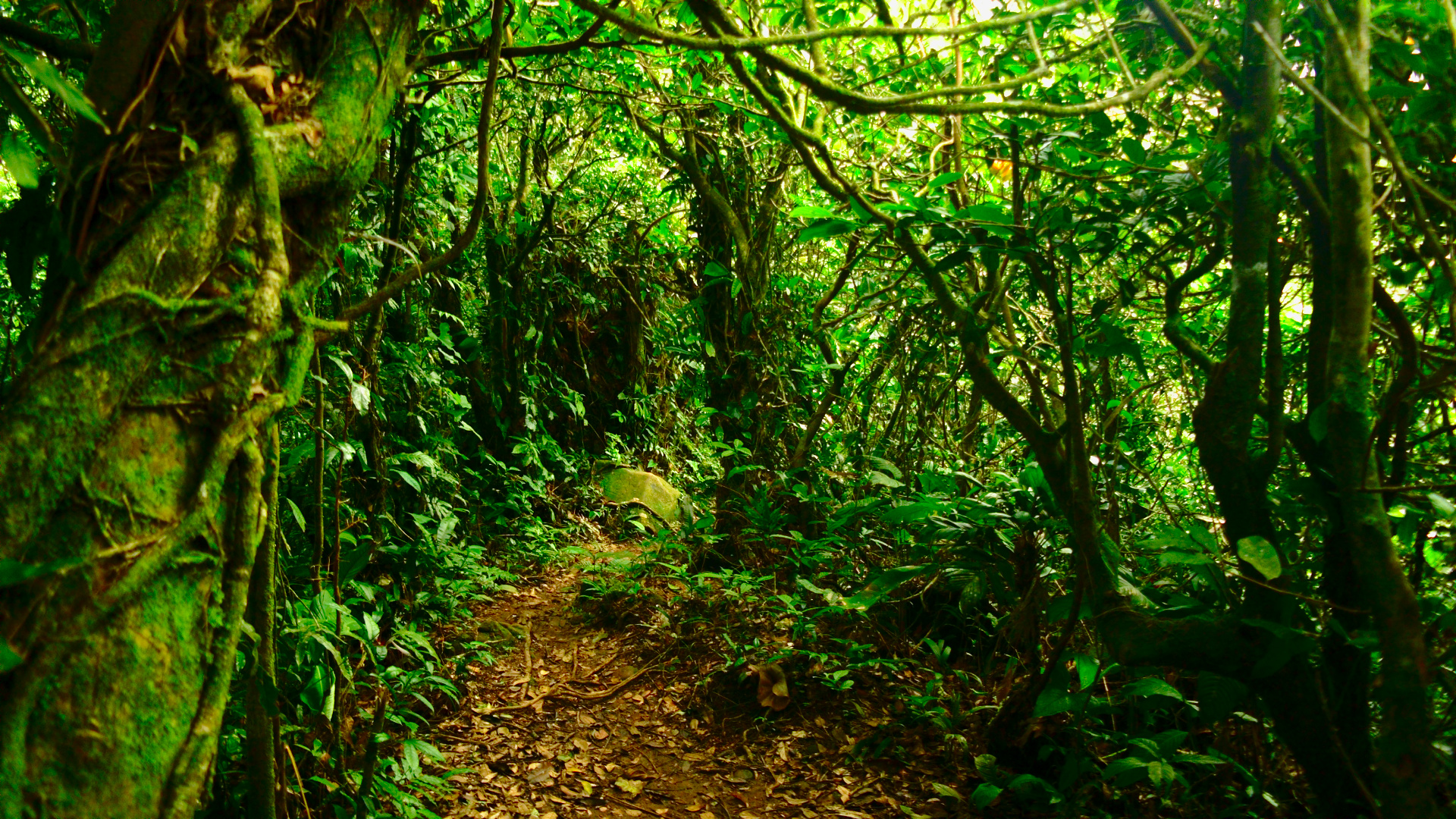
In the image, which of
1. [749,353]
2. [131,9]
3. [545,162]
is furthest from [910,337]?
[545,162]

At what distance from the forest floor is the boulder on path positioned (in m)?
2.64

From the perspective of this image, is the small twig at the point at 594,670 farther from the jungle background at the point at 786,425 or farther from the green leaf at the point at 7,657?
the green leaf at the point at 7,657

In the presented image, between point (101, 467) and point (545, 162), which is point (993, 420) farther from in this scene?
point (101, 467)

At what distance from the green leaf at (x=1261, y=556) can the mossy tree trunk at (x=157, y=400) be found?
6.89 ft

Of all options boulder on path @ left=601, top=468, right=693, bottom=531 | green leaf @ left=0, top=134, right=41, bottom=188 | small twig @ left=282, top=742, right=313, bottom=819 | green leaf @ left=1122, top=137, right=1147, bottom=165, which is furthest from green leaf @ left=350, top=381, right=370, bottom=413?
boulder on path @ left=601, top=468, right=693, bottom=531

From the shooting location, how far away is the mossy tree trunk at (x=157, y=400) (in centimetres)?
104

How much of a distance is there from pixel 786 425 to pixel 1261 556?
371 cm

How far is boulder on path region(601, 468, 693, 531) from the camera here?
7.25 meters

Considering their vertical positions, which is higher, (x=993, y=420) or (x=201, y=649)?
(x=993, y=420)

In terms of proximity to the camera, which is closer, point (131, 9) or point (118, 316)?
point (118, 316)

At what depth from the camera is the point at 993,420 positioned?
5.55 metres

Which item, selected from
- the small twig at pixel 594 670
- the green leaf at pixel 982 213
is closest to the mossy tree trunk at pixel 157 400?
the green leaf at pixel 982 213

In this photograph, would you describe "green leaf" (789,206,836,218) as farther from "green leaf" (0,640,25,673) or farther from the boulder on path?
the boulder on path

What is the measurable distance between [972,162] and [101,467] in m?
4.22
